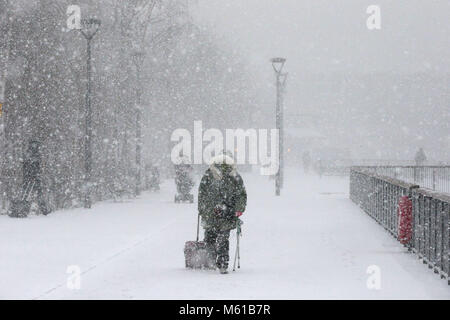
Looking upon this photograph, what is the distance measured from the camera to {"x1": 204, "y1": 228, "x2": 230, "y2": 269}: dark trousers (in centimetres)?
1127

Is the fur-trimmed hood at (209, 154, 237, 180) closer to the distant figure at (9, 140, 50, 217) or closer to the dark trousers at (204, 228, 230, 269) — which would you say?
the dark trousers at (204, 228, 230, 269)

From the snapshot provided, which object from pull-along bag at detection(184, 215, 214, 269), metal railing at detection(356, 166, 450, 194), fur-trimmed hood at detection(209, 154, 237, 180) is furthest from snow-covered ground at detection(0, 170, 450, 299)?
metal railing at detection(356, 166, 450, 194)

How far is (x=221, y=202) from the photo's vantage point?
11.3 m

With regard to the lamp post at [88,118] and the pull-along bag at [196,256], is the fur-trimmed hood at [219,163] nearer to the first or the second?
the pull-along bag at [196,256]

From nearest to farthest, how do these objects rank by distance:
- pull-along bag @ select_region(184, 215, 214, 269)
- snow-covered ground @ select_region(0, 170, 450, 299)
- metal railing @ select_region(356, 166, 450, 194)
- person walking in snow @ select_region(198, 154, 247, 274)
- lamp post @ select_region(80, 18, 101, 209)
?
snow-covered ground @ select_region(0, 170, 450, 299), person walking in snow @ select_region(198, 154, 247, 274), pull-along bag @ select_region(184, 215, 214, 269), lamp post @ select_region(80, 18, 101, 209), metal railing @ select_region(356, 166, 450, 194)

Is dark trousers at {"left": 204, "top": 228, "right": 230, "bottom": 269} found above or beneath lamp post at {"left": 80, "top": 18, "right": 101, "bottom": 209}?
beneath

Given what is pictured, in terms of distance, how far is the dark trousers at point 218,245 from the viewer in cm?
1127

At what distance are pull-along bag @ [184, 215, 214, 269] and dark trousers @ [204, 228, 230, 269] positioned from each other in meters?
0.10

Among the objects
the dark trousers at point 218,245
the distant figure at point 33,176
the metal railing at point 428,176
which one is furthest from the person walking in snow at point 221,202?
the metal railing at point 428,176

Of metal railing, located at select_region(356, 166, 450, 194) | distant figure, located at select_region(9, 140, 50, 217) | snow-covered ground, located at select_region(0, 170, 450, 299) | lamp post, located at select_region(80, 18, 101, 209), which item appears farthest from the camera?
metal railing, located at select_region(356, 166, 450, 194)

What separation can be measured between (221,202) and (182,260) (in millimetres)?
1941

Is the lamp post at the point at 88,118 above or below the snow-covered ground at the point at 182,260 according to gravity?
above

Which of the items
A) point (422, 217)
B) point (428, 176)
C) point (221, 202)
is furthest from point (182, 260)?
point (428, 176)

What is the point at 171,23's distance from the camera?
38.5m
